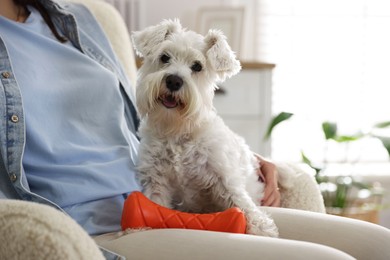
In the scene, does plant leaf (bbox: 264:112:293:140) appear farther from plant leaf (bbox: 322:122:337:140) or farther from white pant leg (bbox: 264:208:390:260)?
white pant leg (bbox: 264:208:390:260)

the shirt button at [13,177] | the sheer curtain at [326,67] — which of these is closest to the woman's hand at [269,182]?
the shirt button at [13,177]

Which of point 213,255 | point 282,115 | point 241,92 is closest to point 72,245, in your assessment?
point 213,255

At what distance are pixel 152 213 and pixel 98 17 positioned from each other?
889 mm

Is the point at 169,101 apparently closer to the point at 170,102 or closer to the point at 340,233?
the point at 170,102

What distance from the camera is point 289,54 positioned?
355 cm

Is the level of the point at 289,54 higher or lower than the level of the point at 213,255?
higher

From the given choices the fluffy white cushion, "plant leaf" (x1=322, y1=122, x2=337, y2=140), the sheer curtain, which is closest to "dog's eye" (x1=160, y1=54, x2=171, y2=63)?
the fluffy white cushion

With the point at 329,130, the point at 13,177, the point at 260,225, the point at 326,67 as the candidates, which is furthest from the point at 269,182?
the point at 326,67

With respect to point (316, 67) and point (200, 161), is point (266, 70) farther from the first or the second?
point (200, 161)

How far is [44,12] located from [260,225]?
0.80m

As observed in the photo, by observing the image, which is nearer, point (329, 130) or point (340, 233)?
point (340, 233)

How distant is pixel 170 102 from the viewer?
4.94 ft

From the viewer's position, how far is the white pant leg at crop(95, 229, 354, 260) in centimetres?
114

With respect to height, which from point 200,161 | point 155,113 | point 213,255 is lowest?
point 213,255
